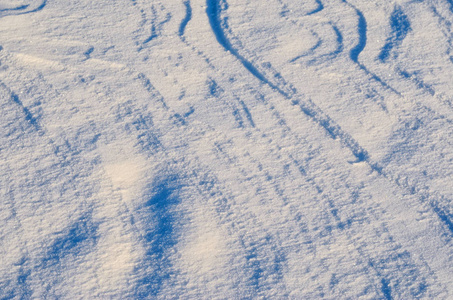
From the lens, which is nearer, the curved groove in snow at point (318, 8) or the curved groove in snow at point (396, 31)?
the curved groove in snow at point (396, 31)

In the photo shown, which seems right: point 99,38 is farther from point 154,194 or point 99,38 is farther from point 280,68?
point 154,194

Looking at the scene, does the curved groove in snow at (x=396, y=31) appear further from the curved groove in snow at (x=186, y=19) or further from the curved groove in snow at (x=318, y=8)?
the curved groove in snow at (x=186, y=19)

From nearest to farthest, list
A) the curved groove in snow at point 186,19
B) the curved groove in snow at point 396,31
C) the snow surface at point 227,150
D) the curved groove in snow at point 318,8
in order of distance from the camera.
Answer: the snow surface at point 227,150, the curved groove in snow at point 396,31, the curved groove in snow at point 186,19, the curved groove in snow at point 318,8

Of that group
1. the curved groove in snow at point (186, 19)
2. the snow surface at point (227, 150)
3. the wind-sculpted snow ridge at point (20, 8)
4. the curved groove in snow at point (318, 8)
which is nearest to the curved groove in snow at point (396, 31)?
the snow surface at point (227, 150)

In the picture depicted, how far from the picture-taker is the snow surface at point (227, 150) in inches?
84.4

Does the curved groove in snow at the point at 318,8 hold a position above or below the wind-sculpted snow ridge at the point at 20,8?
above

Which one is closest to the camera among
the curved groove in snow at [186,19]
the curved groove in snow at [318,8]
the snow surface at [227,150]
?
the snow surface at [227,150]

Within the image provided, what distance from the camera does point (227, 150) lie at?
267cm

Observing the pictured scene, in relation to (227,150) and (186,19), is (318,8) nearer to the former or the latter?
(186,19)

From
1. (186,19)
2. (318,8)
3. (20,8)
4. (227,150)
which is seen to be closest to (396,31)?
(318,8)

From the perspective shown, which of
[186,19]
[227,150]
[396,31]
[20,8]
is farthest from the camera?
[20,8]

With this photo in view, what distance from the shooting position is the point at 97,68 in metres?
3.22

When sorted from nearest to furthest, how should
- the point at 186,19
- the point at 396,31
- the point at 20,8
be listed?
1. the point at 396,31
2. the point at 186,19
3. the point at 20,8

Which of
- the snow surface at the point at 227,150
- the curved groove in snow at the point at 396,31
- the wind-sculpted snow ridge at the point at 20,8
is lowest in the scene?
the snow surface at the point at 227,150
